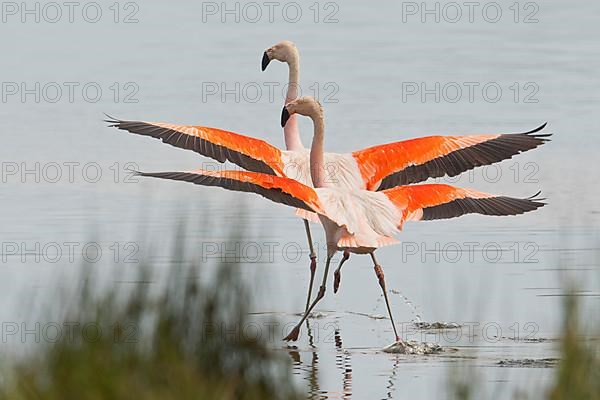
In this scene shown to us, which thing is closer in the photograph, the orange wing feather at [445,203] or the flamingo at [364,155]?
the orange wing feather at [445,203]

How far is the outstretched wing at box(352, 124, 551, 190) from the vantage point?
31.9ft

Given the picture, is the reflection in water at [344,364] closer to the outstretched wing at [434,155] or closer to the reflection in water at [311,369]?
the reflection in water at [311,369]

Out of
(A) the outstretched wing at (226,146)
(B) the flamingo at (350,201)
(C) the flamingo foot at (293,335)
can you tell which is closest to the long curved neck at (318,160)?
(B) the flamingo at (350,201)

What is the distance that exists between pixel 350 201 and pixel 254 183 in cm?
71

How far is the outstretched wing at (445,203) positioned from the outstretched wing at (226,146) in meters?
0.90

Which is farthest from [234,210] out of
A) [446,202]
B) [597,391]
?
[446,202]

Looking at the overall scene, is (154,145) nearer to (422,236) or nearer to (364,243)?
(422,236)

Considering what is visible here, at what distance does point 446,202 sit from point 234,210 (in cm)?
284

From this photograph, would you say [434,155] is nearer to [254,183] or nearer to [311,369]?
[254,183]

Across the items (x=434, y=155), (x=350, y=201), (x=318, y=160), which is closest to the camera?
(x=350, y=201)

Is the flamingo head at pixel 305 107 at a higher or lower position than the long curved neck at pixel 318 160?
higher

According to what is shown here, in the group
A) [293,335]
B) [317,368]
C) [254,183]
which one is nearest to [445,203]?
[293,335]

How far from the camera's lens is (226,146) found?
974cm

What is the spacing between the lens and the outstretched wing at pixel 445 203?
29.5 ft
